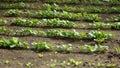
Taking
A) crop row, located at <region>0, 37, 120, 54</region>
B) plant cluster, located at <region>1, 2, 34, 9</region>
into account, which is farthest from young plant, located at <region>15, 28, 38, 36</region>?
plant cluster, located at <region>1, 2, 34, 9</region>

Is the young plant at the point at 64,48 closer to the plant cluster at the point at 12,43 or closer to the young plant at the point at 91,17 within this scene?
the plant cluster at the point at 12,43

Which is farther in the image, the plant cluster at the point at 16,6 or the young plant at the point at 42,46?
the plant cluster at the point at 16,6

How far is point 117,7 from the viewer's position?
43.3ft

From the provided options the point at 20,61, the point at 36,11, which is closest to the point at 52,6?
the point at 36,11

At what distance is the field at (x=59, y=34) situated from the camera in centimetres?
786

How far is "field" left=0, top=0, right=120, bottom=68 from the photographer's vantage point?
786cm

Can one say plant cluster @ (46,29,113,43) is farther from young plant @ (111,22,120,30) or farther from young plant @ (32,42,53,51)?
young plant @ (111,22,120,30)

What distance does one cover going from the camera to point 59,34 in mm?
9445

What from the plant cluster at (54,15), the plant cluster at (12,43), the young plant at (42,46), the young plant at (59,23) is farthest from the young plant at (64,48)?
the plant cluster at (54,15)

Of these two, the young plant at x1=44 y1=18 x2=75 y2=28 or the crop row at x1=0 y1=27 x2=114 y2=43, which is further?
the young plant at x1=44 y1=18 x2=75 y2=28

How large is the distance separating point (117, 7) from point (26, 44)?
588 cm

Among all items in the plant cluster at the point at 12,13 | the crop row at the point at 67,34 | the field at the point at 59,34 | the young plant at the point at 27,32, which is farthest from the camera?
the plant cluster at the point at 12,13

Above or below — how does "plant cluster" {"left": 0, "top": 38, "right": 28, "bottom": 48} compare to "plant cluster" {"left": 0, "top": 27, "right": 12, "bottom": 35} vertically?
above

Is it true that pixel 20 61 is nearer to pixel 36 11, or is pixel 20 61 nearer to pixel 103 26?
pixel 103 26
